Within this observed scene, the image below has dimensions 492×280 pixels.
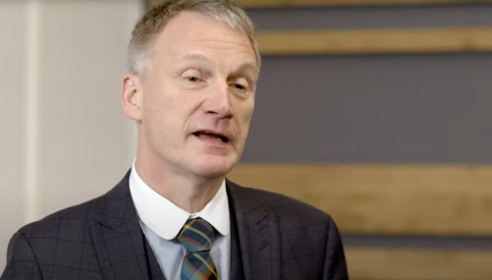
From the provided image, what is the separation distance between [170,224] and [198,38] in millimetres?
268

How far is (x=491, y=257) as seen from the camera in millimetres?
1595

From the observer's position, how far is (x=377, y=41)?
1.62m

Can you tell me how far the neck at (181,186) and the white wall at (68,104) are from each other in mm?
511

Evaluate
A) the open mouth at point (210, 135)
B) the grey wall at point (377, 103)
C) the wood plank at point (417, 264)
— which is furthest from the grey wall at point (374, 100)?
the open mouth at point (210, 135)

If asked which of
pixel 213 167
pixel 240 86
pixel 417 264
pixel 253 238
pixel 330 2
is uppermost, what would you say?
pixel 330 2

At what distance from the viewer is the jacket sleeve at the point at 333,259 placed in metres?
1.30

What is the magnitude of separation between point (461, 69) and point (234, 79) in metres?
0.59

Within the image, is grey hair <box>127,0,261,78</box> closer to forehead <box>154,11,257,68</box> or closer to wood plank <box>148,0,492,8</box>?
forehead <box>154,11,257,68</box>

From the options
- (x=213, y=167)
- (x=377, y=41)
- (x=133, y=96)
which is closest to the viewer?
(x=213, y=167)

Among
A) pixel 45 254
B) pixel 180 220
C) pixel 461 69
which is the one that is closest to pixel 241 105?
pixel 180 220

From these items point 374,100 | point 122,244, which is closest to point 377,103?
point 374,100

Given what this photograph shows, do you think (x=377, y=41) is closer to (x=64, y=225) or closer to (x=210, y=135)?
(x=210, y=135)

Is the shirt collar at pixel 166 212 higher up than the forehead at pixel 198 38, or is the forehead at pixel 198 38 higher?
the forehead at pixel 198 38

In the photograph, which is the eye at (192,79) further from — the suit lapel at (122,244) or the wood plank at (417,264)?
the wood plank at (417,264)
